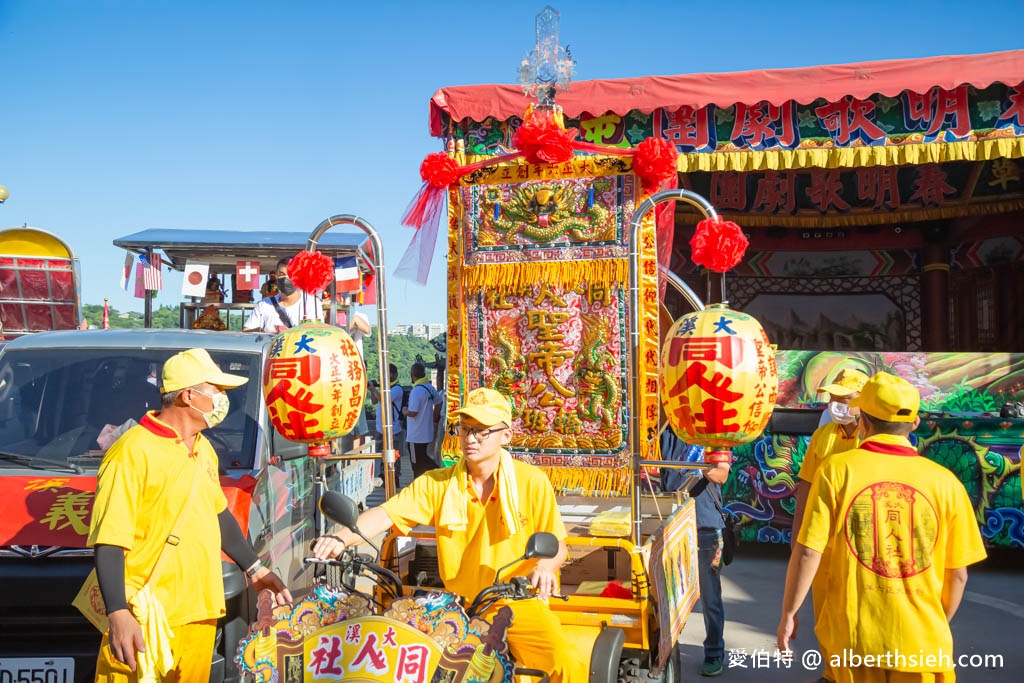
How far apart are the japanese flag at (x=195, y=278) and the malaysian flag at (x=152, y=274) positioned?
0.26 m

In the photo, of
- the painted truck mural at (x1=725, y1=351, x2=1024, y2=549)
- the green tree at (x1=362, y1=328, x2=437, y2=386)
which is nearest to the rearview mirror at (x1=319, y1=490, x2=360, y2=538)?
the painted truck mural at (x1=725, y1=351, x2=1024, y2=549)

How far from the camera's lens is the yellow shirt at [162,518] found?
302 centimetres

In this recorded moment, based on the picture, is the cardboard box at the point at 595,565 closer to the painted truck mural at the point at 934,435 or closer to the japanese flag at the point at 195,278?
the painted truck mural at the point at 934,435

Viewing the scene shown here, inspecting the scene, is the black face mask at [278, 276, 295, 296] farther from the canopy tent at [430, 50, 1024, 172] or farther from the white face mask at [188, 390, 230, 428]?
the white face mask at [188, 390, 230, 428]

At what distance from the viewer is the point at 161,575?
3.12m

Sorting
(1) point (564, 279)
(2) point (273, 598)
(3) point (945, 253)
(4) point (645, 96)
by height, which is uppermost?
(4) point (645, 96)

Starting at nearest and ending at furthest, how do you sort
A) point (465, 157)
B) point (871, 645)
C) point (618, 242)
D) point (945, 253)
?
point (871, 645)
point (618, 242)
point (465, 157)
point (945, 253)

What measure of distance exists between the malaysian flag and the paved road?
19.3 ft

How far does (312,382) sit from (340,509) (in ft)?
3.81

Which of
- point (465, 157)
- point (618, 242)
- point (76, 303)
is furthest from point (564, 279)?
point (76, 303)

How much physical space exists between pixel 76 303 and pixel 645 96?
5382 millimetres

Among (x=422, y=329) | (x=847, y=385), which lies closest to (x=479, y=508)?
(x=847, y=385)

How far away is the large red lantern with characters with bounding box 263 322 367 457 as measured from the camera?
413cm

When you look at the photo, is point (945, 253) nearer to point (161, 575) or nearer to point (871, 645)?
point (871, 645)
